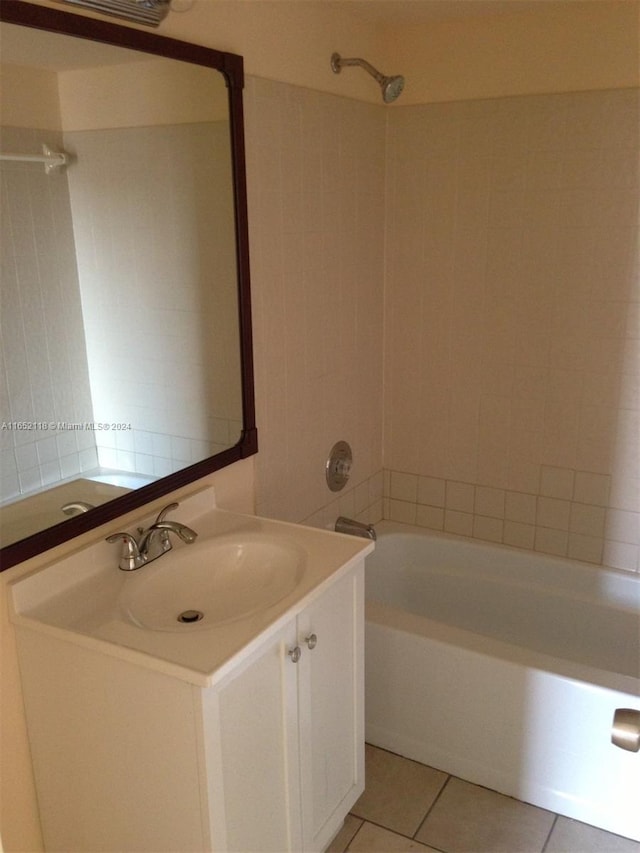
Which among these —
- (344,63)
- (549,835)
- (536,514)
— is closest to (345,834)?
(549,835)

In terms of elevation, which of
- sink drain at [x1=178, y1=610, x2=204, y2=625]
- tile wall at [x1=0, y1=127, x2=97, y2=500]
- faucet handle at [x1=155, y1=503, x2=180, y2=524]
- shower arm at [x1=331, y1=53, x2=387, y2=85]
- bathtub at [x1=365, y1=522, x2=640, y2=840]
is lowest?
bathtub at [x1=365, y1=522, x2=640, y2=840]

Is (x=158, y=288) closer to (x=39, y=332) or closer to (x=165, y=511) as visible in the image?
(x=39, y=332)

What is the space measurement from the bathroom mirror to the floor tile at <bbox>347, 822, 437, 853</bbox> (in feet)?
3.59

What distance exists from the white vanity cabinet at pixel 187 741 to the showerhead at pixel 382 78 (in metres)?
1.62

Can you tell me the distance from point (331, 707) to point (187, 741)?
21.8 inches

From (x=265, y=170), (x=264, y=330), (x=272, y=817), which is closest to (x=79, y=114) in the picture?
(x=265, y=170)

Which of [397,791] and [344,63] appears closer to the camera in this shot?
[397,791]

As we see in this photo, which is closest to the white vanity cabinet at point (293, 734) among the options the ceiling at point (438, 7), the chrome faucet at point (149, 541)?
the chrome faucet at point (149, 541)

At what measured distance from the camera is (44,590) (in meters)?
1.69

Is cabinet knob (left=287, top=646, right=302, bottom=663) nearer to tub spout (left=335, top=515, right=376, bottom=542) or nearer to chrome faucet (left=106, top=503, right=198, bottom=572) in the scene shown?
chrome faucet (left=106, top=503, right=198, bottom=572)

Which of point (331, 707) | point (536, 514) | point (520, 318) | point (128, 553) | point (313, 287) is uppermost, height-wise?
point (313, 287)

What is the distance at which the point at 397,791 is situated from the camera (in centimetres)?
232

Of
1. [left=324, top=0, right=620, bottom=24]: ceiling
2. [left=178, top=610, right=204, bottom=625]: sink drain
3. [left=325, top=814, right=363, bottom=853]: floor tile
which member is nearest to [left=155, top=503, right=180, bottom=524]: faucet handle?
[left=178, top=610, right=204, bottom=625]: sink drain

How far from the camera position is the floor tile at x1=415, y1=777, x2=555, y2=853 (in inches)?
83.7
